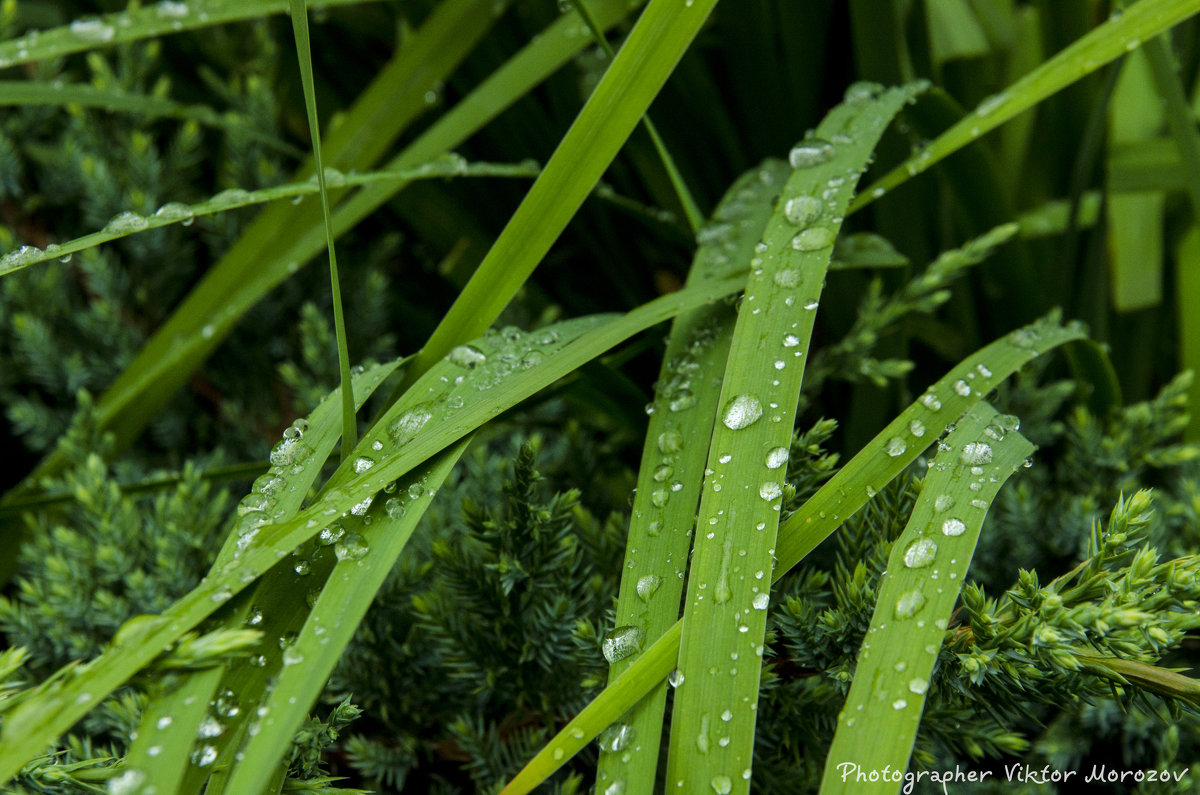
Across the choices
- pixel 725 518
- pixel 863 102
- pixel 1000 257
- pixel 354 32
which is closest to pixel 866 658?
pixel 725 518

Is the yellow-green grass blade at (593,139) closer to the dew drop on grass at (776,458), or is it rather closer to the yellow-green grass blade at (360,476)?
the yellow-green grass blade at (360,476)

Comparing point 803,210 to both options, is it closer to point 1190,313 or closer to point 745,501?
point 745,501

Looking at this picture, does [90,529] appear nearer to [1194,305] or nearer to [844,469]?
[844,469]

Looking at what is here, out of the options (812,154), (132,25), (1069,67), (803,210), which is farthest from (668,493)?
(132,25)

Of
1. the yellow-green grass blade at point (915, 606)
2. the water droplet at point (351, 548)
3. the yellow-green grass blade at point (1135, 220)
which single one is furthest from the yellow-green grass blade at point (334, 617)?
the yellow-green grass blade at point (1135, 220)

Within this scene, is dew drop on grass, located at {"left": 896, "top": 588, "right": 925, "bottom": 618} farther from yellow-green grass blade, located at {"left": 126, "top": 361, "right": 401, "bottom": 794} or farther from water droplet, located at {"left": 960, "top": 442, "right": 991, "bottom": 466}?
yellow-green grass blade, located at {"left": 126, "top": 361, "right": 401, "bottom": 794}

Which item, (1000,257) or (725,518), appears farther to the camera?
(1000,257)
